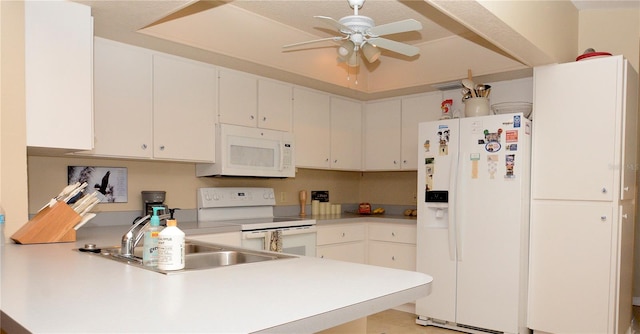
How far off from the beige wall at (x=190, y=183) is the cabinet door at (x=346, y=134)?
344 mm

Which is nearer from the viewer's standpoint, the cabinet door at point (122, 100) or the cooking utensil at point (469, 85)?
the cabinet door at point (122, 100)

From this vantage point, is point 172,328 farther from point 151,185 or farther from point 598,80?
point 598,80

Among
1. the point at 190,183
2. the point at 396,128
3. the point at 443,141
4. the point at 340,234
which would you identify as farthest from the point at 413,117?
the point at 190,183

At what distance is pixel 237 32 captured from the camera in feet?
11.3

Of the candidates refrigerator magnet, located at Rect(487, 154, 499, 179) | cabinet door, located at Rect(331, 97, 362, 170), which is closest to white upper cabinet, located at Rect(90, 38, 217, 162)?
cabinet door, located at Rect(331, 97, 362, 170)

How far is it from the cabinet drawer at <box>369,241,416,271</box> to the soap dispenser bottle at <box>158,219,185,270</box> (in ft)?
9.80

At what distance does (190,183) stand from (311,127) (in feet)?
4.23

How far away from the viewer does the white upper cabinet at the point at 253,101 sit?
3.72 m

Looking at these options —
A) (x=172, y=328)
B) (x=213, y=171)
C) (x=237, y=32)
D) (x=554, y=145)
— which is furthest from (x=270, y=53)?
(x=172, y=328)

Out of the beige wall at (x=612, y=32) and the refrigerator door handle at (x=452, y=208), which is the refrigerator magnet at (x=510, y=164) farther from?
the beige wall at (x=612, y=32)

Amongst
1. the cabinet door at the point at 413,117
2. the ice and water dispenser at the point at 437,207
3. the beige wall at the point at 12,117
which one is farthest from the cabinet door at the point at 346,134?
the beige wall at the point at 12,117

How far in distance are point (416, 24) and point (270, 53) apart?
5.35ft

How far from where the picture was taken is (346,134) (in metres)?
4.82

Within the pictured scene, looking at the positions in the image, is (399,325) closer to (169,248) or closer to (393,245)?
(393,245)
